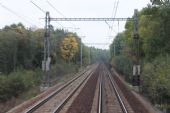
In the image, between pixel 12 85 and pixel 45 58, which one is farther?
pixel 45 58

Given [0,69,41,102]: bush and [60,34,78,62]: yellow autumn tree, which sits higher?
[60,34,78,62]: yellow autumn tree

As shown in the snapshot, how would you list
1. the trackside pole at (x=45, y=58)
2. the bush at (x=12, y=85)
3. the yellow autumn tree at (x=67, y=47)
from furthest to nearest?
the yellow autumn tree at (x=67, y=47) → the trackside pole at (x=45, y=58) → the bush at (x=12, y=85)

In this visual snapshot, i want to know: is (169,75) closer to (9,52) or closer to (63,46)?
(9,52)

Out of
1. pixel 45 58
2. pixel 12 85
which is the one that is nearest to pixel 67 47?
pixel 45 58

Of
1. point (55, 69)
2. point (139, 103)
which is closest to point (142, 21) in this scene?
point (55, 69)

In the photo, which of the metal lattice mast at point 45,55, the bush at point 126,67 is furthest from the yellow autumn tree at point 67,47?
the metal lattice mast at point 45,55

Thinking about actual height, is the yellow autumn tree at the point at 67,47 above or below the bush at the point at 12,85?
above

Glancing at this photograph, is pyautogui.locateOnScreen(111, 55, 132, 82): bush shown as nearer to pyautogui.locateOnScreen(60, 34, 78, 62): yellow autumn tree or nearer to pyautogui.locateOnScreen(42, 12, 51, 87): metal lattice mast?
pyautogui.locateOnScreen(42, 12, 51, 87): metal lattice mast

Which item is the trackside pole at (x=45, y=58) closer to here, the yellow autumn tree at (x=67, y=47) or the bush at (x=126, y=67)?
the bush at (x=126, y=67)

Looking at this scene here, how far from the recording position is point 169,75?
31.8 metres

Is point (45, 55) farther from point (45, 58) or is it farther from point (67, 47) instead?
point (67, 47)

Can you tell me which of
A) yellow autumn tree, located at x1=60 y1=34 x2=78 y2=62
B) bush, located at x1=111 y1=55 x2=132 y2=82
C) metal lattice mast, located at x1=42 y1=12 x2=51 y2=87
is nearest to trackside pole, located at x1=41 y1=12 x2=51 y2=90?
metal lattice mast, located at x1=42 y1=12 x2=51 y2=87

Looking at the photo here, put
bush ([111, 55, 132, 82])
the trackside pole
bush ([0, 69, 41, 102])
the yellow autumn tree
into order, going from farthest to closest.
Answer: the yellow autumn tree, bush ([111, 55, 132, 82]), the trackside pole, bush ([0, 69, 41, 102])

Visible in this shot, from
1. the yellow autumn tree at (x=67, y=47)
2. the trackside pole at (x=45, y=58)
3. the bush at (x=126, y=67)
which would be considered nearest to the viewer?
the trackside pole at (x=45, y=58)
